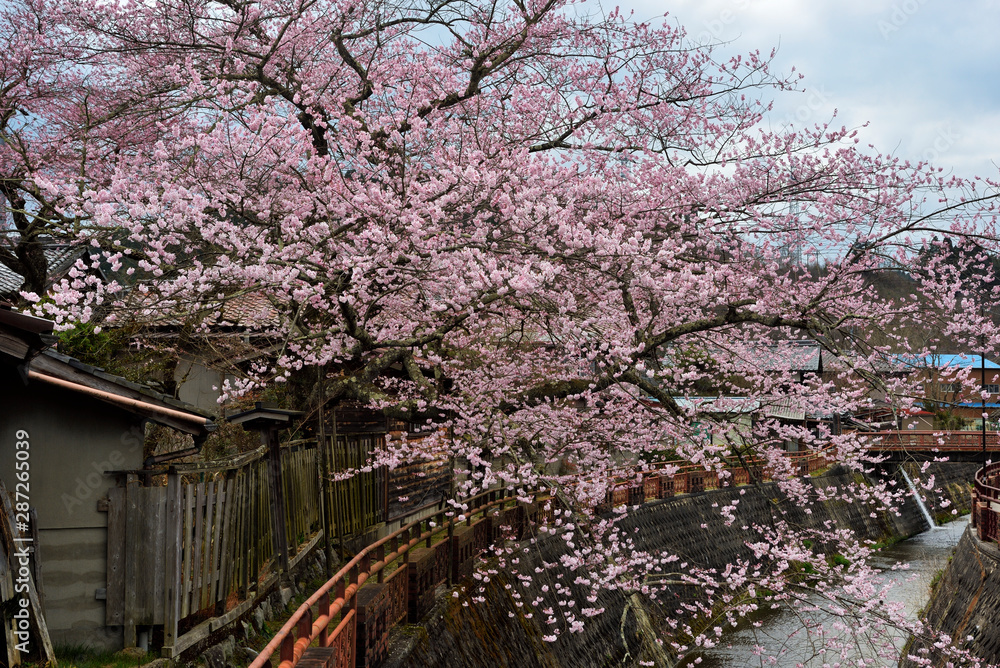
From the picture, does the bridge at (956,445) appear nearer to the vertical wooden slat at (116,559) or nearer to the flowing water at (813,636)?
the flowing water at (813,636)

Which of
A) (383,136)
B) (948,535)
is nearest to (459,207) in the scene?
(383,136)

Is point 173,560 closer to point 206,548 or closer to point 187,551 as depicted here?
point 187,551

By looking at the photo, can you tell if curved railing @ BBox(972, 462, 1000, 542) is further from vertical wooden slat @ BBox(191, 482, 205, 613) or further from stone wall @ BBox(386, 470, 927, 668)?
vertical wooden slat @ BBox(191, 482, 205, 613)

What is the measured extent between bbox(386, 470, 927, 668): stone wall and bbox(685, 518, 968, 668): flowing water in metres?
1.93

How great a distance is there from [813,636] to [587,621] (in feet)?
21.3

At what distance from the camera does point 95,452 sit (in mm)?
8055

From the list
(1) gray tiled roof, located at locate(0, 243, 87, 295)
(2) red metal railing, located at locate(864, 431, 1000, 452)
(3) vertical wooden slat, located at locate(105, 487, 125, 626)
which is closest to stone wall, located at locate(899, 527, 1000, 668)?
(3) vertical wooden slat, located at locate(105, 487, 125, 626)

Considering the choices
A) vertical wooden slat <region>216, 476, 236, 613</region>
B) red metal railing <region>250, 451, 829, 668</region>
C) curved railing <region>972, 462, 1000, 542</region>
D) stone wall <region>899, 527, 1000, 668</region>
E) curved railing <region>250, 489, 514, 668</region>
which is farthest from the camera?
curved railing <region>972, 462, 1000, 542</region>

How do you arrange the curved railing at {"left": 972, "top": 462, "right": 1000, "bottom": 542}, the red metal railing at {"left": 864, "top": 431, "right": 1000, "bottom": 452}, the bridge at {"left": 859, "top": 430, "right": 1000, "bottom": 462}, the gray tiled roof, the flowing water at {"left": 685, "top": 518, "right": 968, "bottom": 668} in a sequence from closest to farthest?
the gray tiled roof
the flowing water at {"left": 685, "top": 518, "right": 968, "bottom": 668}
the curved railing at {"left": 972, "top": 462, "right": 1000, "bottom": 542}
the bridge at {"left": 859, "top": 430, "right": 1000, "bottom": 462}
the red metal railing at {"left": 864, "top": 431, "right": 1000, "bottom": 452}

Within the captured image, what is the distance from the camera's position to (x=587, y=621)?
1614 cm

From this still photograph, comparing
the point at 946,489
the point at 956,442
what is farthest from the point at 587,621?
the point at 946,489

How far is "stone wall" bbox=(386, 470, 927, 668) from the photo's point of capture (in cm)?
1081

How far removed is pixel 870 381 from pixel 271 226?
8.10 metres

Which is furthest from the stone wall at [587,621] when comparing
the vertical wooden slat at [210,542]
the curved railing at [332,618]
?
the vertical wooden slat at [210,542]
